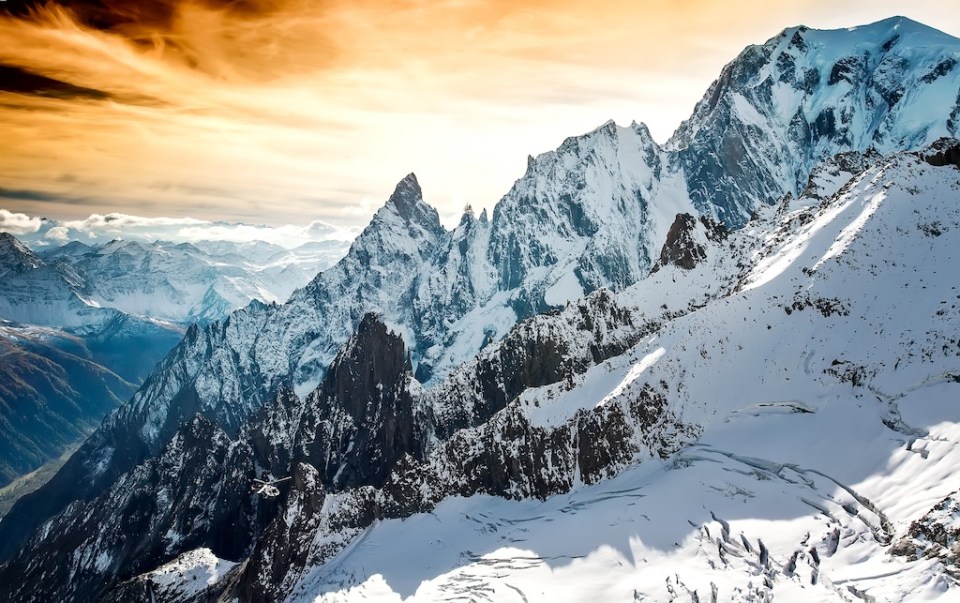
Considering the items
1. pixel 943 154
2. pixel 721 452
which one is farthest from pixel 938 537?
pixel 943 154

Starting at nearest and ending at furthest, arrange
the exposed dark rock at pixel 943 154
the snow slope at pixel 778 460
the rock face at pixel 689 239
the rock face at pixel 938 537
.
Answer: the rock face at pixel 938 537
the snow slope at pixel 778 460
the exposed dark rock at pixel 943 154
the rock face at pixel 689 239

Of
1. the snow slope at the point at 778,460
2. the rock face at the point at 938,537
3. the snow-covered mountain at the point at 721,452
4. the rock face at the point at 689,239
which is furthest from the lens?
the rock face at the point at 689,239

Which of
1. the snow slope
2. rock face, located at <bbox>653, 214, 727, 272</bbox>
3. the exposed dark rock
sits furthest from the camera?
rock face, located at <bbox>653, 214, 727, 272</bbox>

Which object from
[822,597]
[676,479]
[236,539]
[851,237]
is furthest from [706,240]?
[236,539]

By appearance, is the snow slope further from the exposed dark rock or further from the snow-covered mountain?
the exposed dark rock

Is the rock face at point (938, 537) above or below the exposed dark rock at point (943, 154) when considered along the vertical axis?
below

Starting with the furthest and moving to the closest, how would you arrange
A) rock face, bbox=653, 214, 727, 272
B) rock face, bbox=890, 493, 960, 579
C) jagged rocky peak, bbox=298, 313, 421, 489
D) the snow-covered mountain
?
1. jagged rocky peak, bbox=298, 313, 421, 489
2. rock face, bbox=653, 214, 727, 272
3. the snow-covered mountain
4. rock face, bbox=890, 493, 960, 579

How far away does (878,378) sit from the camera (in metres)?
47.7

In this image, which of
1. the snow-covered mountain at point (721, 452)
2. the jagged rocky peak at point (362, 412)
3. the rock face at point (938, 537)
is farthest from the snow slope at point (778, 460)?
the jagged rocky peak at point (362, 412)

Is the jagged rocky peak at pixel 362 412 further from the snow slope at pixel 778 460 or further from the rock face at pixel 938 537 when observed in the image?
the rock face at pixel 938 537

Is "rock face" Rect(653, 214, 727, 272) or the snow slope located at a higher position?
"rock face" Rect(653, 214, 727, 272)

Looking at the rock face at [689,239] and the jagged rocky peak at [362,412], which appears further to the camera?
the jagged rocky peak at [362,412]

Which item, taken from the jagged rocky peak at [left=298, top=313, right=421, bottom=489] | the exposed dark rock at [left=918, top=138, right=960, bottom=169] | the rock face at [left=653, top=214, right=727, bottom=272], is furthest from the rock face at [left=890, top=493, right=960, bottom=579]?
the jagged rocky peak at [left=298, top=313, right=421, bottom=489]

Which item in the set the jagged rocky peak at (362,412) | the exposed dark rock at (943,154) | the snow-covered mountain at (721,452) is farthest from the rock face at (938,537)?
the jagged rocky peak at (362,412)
